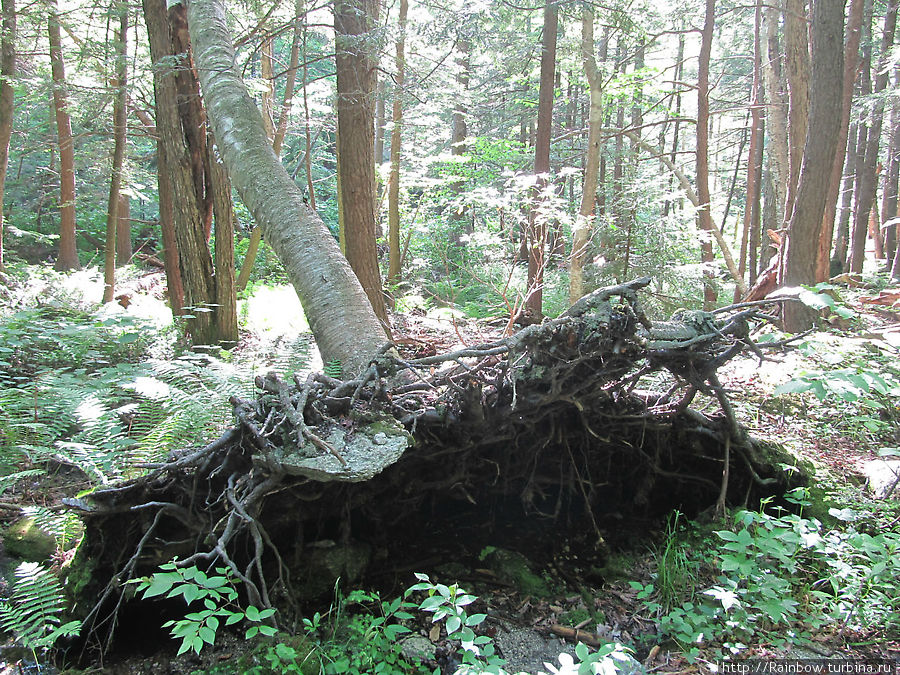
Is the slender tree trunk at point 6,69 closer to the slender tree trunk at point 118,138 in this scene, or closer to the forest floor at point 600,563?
the slender tree trunk at point 118,138

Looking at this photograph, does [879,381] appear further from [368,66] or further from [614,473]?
[368,66]

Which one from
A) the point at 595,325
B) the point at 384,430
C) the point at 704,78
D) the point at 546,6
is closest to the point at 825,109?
the point at 546,6

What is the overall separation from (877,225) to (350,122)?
73.8 ft

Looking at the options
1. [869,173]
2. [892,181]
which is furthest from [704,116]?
[892,181]

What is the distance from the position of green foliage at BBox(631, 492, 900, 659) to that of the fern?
9.61 feet

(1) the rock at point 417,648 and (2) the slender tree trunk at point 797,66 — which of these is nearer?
(1) the rock at point 417,648

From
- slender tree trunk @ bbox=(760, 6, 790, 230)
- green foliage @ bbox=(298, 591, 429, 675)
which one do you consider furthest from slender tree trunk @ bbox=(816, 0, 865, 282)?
green foliage @ bbox=(298, 591, 429, 675)

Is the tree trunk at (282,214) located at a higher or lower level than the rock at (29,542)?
higher

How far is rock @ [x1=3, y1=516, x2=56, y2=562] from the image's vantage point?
3.04 metres

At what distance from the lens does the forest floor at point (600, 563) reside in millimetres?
2516

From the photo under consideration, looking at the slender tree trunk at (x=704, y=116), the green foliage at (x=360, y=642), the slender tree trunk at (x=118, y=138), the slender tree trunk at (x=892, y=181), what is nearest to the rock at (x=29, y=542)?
the green foliage at (x=360, y=642)

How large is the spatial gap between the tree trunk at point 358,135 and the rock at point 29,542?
3501 mm

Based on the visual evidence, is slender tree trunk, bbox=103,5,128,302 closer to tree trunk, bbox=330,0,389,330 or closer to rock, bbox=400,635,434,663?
tree trunk, bbox=330,0,389,330

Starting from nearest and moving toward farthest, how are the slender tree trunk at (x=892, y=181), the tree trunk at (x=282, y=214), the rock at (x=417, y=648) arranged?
the rock at (x=417, y=648) < the tree trunk at (x=282, y=214) < the slender tree trunk at (x=892, y=181)
